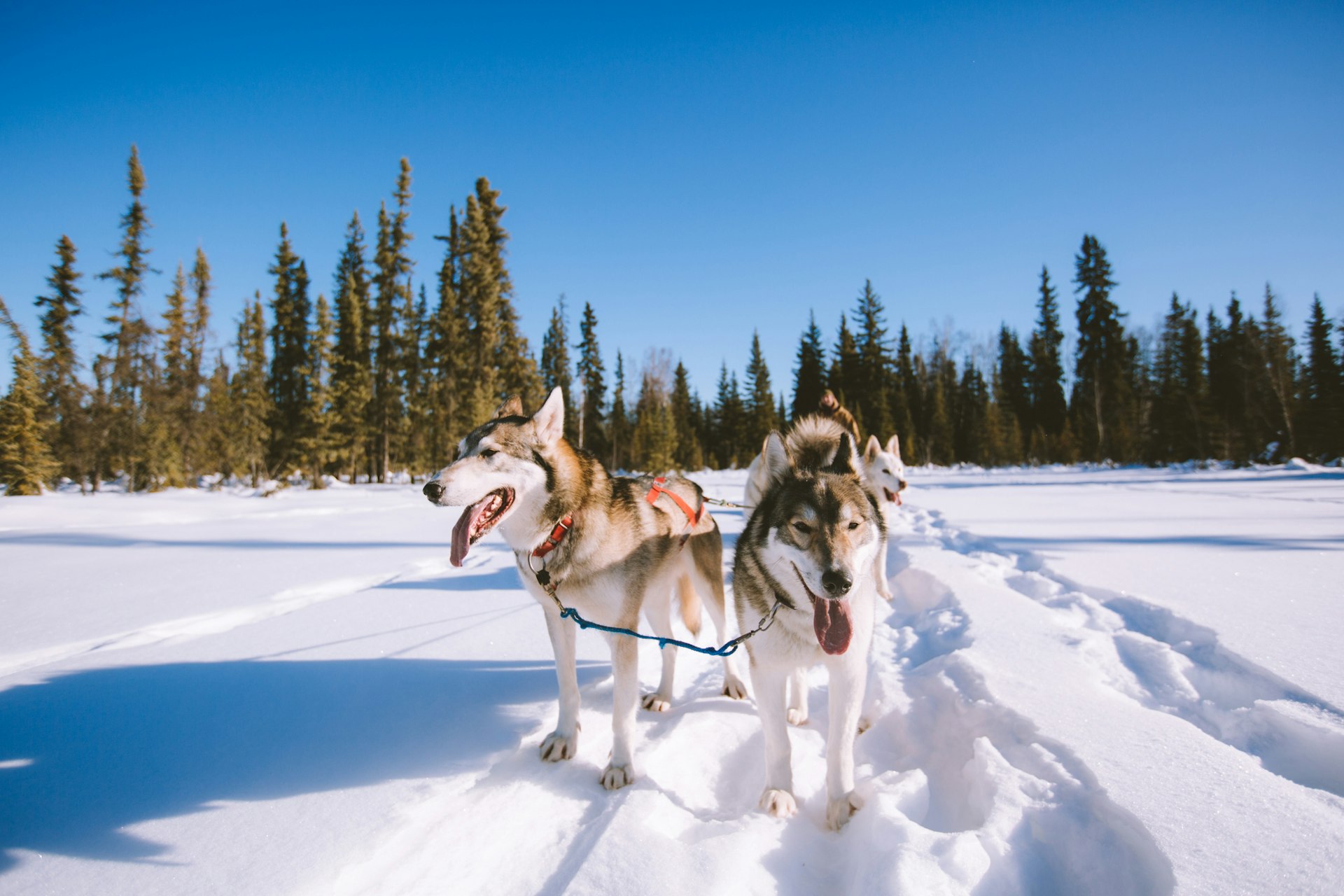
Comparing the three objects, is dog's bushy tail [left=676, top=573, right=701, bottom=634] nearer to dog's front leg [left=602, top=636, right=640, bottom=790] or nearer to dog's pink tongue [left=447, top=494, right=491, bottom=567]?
dog's front leg [left=602, top=636, right=640, bottom=790]

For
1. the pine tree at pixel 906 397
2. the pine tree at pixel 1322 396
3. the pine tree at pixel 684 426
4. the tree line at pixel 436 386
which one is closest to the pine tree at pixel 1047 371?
the tree line at pixel 436 386

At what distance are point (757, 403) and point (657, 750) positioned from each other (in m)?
49.9

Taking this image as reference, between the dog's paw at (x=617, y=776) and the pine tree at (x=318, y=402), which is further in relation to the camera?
the pine tree at (x=318, y=402)

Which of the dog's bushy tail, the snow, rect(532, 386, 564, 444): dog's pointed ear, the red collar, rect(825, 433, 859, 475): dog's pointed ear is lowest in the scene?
the snow

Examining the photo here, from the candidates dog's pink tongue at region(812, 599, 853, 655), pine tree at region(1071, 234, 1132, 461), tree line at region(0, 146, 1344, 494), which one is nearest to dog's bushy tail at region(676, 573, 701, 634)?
dog's pink tongue at region(812, 599, 853, 655)

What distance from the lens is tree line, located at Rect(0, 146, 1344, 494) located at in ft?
61.3

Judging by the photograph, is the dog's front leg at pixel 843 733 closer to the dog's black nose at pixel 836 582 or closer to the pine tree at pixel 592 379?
the dog's black nose at pixel 836 582

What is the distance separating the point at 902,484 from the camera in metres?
7.75

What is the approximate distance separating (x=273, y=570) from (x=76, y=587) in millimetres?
1531

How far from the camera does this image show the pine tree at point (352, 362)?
2616 centimetres

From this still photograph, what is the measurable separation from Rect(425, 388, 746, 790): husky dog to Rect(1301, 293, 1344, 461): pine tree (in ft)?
111

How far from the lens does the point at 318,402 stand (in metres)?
24.6

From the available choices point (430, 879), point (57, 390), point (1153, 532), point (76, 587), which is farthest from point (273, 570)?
point (57, 390)

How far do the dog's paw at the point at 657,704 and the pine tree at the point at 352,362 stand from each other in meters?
27.3
